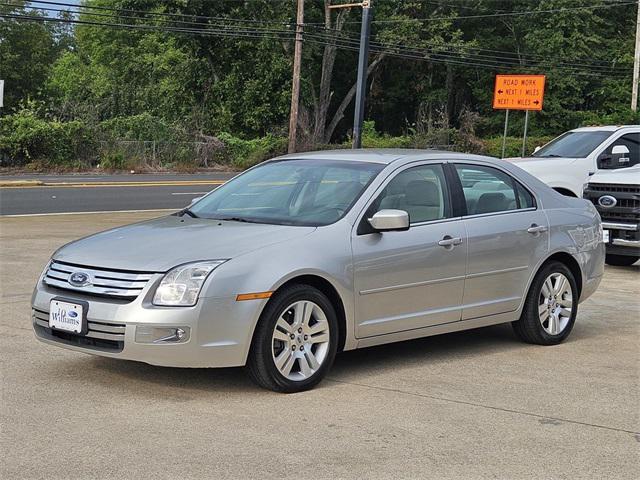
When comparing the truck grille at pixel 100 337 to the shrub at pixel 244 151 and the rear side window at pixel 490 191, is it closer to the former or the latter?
the rear side window at pixel 490 191

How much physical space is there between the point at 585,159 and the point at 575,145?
0.61 m

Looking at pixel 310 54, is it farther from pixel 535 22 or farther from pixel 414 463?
pixel 414 463

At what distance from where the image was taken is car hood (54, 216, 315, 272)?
599cm

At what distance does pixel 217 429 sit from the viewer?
5367 mm

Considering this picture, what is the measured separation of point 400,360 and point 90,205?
54.8ft

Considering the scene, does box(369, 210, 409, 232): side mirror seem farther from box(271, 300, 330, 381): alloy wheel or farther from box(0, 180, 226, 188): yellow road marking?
box(0, 180, 226, 188): yellow road marking

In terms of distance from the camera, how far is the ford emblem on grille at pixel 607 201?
1272 centimetres

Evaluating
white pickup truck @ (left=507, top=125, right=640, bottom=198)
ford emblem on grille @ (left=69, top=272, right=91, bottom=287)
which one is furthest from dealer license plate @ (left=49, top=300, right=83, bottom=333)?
white pickup truck @ (left=507, top=125, right=640, bottom=198)

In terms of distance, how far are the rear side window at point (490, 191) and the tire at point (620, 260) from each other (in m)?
5.70

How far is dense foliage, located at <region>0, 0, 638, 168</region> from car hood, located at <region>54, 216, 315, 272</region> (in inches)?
1284

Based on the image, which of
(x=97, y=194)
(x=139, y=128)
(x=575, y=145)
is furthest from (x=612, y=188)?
(x=139, y=128)

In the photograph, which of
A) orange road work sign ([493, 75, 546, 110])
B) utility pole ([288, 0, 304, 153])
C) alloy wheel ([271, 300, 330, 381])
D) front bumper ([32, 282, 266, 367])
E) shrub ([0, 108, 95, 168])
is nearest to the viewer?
front bumper ([32, 282, 266, 367])

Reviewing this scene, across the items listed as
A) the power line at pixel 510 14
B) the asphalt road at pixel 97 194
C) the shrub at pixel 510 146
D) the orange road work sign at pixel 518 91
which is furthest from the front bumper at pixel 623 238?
the power line at pixel 510 14

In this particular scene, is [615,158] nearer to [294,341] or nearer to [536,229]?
[536,229]
